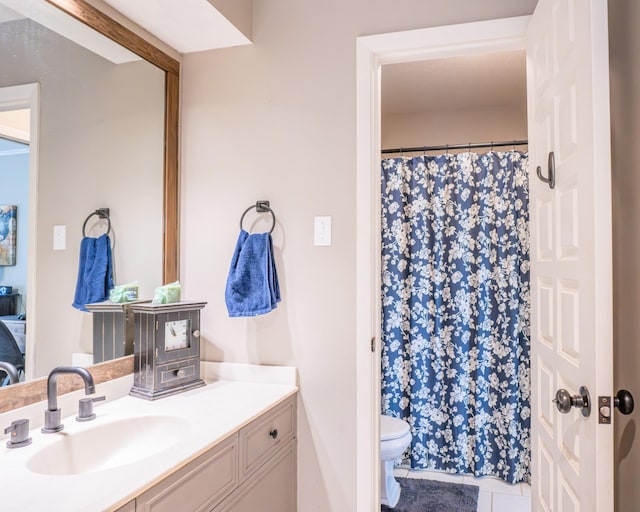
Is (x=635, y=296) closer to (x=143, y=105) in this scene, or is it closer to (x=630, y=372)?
(x=630, y=372)

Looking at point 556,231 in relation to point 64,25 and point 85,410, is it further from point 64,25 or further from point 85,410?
point 64,25

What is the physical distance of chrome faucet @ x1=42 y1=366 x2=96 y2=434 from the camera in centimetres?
136

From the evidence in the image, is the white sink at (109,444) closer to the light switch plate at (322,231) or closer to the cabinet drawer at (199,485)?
the cabinet drawer at (199,485)

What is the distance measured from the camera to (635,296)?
3.71 ft

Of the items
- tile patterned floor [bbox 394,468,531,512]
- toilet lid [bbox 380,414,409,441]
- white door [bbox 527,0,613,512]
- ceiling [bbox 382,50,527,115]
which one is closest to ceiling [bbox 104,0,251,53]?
white door [bbox 527,0,613,512]

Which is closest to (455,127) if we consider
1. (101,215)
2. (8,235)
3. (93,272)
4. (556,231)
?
(556,231)

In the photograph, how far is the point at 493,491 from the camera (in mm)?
2760

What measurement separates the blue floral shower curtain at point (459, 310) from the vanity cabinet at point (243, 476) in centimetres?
139

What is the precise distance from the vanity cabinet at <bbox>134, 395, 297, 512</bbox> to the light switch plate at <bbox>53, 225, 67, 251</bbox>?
814mm

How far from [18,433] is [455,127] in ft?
11.1

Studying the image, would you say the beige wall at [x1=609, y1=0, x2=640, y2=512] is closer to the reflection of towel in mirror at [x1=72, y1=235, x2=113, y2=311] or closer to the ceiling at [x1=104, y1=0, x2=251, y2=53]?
the ceiling at [x1=104, y1=0, x2=251, y2=53]

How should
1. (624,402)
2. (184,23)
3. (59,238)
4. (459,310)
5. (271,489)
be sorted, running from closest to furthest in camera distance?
(624,402) → (59,238) → (271,489) → (184,23) → (459,310)

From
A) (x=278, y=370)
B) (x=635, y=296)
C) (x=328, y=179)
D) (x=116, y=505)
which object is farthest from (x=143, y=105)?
(x=635, y=296)

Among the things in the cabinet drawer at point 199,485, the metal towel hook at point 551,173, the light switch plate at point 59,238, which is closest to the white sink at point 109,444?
the cabinet drawer at point 199,485
